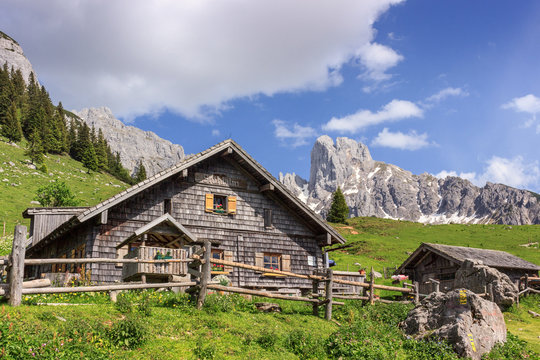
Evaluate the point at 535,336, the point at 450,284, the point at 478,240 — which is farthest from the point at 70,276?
the point at 478,240

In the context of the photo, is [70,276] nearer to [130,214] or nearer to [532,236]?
[130,214]

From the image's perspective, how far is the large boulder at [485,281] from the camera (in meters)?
28.1

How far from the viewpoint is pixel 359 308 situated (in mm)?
19531

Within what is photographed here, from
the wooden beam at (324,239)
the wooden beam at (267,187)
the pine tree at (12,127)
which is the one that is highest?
the pine tree at (12,127)

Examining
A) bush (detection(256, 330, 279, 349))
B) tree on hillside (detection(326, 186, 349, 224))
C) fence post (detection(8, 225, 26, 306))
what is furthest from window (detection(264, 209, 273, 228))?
tree on hillside (detection(326, 186, 349, 224))

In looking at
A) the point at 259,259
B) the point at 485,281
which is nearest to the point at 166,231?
the point at 259,259

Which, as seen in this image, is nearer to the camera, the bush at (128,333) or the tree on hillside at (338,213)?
the bush at (128,333)

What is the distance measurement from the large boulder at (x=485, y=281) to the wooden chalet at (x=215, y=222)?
949 centimetres

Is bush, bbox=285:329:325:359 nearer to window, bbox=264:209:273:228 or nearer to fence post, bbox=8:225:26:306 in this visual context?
fence post, bbox=8:225:26:306

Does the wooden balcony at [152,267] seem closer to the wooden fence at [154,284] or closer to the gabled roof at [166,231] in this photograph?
the gabled roof at [166,231]

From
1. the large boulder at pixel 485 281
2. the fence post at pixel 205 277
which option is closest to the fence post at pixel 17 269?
the fence post at pixel 205 277

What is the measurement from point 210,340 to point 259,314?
3.73m

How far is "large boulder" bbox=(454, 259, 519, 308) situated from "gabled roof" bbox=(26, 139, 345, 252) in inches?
375

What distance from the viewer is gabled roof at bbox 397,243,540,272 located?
33.4 m
